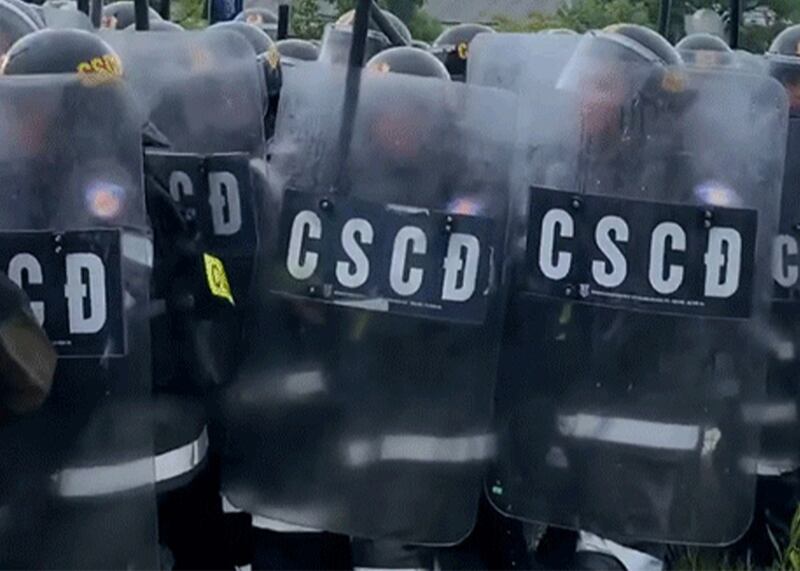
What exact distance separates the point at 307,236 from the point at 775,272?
1.44 m

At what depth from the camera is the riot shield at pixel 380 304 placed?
134 inches

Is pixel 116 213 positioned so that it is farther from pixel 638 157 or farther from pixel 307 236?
pixel 638 157

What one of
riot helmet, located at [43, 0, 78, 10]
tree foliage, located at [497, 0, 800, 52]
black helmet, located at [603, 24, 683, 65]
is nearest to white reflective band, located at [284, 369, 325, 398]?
black helmet, located at [603, 24, 683, 65]

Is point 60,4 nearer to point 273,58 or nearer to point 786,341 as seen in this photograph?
point 273,58

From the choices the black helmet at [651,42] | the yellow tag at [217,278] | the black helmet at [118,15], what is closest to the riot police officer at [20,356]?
the yellow tag at [217,278]

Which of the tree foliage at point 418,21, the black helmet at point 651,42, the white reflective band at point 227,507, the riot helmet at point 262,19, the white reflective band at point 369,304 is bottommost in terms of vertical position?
the white reflective band at point 227,507

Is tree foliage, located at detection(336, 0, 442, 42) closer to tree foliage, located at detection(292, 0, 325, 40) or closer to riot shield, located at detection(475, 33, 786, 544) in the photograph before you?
tree foliage, located at detection(292, 0, 325, 40)

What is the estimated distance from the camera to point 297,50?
20.3 ft

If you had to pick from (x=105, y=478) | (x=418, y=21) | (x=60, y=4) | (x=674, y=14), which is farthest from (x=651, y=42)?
(x=418, y=21)

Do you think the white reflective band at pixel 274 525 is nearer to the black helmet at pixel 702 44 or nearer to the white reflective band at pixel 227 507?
the white reflective band at pixel 227 507

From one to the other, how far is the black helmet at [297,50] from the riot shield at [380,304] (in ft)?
8.32

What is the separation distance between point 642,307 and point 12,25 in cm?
251

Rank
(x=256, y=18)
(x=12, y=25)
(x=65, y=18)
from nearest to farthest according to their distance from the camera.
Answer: (x=12, y=25) → (x=65, y=18) → (x=256, y=18)

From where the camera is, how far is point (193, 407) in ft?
12.7
